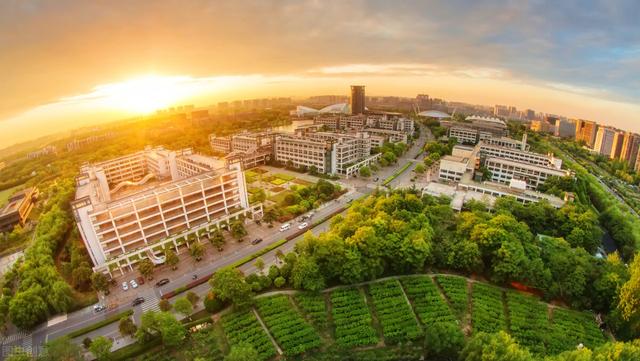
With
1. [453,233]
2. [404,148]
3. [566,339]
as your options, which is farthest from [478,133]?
[566,339]

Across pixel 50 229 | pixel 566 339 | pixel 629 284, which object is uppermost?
pixel 50 229

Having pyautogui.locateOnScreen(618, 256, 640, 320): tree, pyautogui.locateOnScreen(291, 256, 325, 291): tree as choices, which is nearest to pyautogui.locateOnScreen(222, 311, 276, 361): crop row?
pyautogui.locateOnScreen(291, 256, 325, 291): tree

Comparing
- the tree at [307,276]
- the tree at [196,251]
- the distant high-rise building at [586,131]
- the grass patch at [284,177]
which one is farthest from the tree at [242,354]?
the distant high-rise building at [586,131]

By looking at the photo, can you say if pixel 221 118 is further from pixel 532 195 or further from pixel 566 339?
pixel 566 339

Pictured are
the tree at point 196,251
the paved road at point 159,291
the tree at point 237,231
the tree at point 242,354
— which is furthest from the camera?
the tree at point 237,231

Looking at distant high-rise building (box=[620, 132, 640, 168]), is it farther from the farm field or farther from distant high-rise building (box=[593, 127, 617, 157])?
the farm field

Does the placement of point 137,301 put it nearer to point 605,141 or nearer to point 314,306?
point 314,306

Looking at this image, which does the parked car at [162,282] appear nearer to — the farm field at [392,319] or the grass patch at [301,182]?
the farm field at [392,319]
